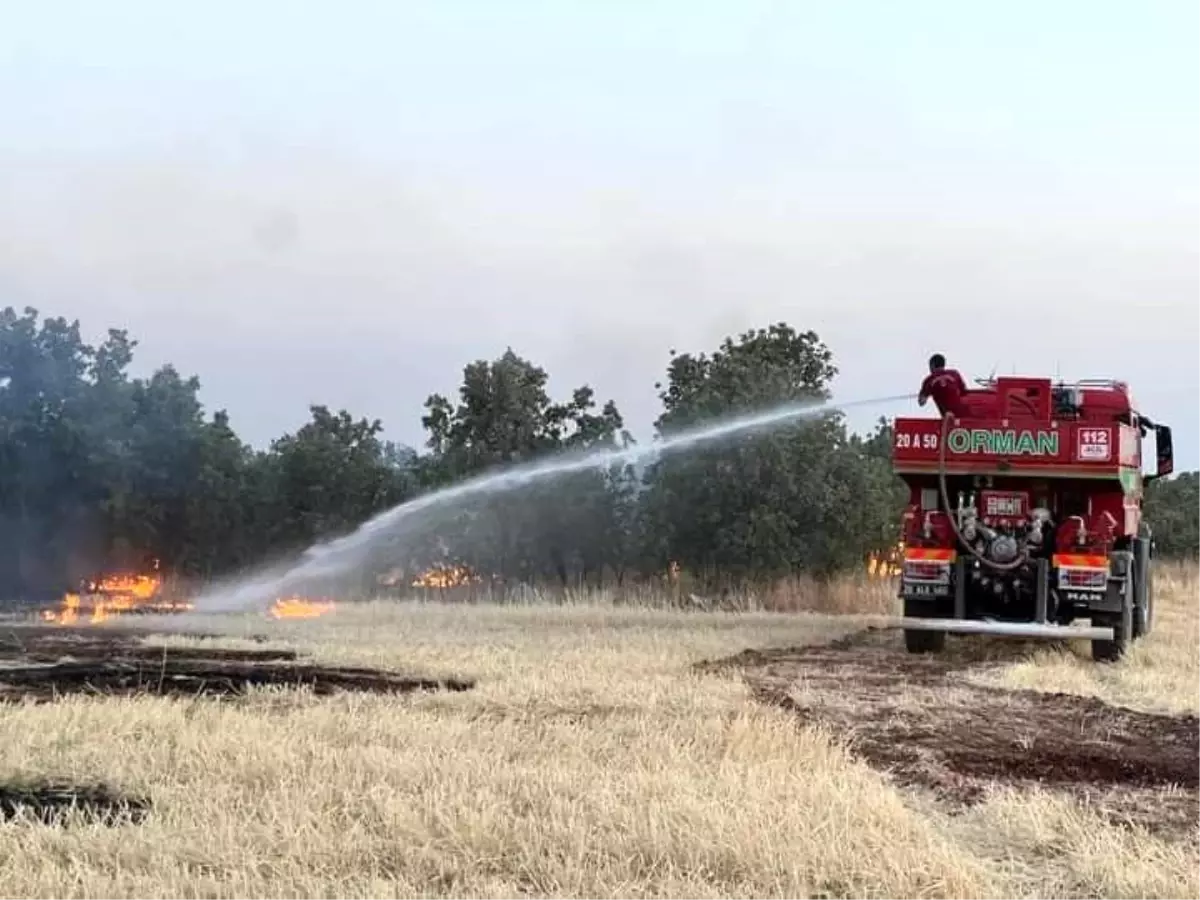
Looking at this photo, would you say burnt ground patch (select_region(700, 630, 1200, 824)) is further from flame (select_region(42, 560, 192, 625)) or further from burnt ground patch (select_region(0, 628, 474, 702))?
flame (select_region(42, 560, 192, 625))

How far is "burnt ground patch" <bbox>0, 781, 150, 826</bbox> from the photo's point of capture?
5.97 metres

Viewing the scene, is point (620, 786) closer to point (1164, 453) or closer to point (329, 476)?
point (1164, 453)

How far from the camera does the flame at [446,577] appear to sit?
2661cm

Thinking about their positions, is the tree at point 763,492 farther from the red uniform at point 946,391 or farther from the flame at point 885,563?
the red uniform at point 946,391

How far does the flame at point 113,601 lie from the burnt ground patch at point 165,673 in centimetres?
447

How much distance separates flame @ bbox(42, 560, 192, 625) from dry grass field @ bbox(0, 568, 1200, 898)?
338 inches

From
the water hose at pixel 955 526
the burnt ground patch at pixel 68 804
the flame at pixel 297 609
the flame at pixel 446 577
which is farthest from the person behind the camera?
the flame at pixel 446 577

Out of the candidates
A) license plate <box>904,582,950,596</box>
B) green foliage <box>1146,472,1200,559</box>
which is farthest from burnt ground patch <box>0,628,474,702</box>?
green foliage <box>1146,472,1200,559</box>

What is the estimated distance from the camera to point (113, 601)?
22.9 meters

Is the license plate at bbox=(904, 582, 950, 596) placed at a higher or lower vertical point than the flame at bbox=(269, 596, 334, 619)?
higher

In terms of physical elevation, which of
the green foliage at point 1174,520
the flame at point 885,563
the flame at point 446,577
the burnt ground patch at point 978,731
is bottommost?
the burnt ground patch at point 978,731

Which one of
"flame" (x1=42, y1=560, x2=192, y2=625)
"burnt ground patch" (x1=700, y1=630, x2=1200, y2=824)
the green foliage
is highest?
the green foliage

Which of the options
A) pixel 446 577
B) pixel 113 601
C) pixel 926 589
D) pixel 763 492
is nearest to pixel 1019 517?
pixel 926 589

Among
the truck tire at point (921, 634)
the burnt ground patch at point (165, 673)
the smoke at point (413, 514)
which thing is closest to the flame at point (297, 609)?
the smoke at point (413, 514)
